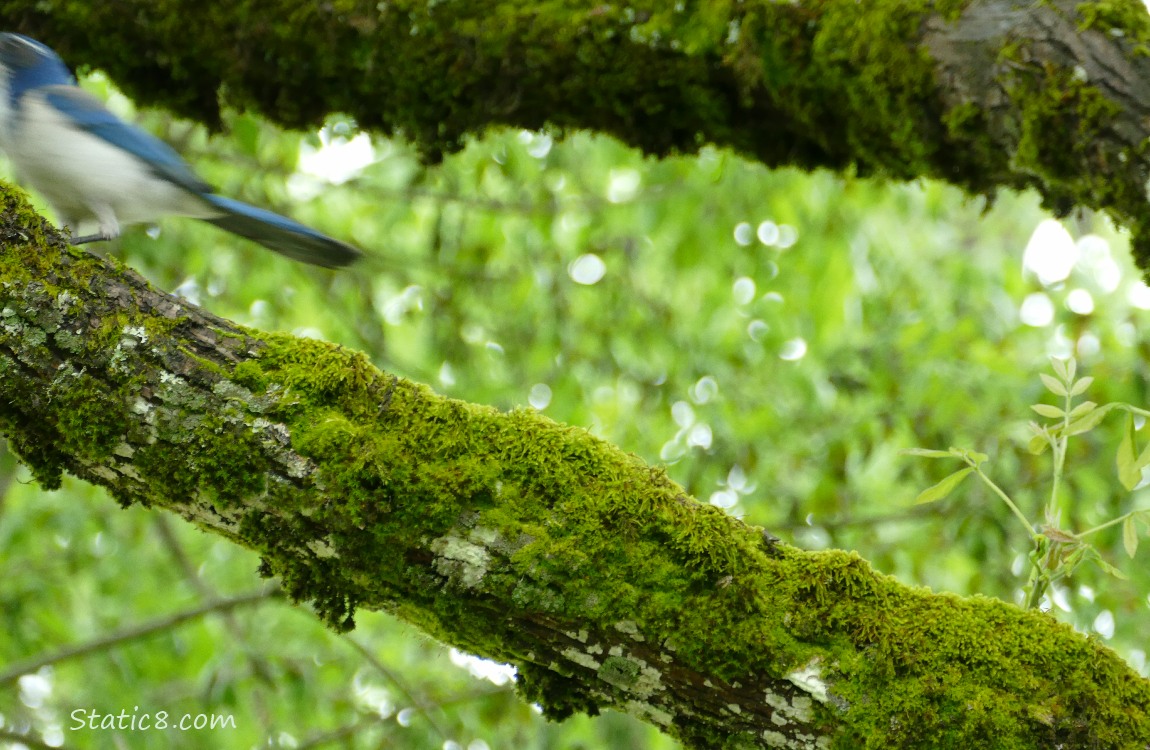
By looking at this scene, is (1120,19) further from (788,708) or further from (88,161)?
(88,161)

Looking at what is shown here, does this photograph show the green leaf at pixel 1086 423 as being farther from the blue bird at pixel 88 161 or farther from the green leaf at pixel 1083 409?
the blue bird at pixel 88 161

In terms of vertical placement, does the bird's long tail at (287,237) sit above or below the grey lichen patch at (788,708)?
above

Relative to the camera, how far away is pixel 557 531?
5.45ft

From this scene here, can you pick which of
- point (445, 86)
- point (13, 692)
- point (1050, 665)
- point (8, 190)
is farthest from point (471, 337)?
point (1050, 665)

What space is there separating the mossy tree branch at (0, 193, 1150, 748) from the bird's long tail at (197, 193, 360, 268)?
770 mm

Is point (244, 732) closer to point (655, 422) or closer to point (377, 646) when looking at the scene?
point (377, 646)

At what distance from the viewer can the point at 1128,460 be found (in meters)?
1.92

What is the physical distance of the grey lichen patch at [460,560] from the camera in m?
1.63

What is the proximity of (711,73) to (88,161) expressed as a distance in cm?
165

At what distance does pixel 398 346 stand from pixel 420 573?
12.7 ft

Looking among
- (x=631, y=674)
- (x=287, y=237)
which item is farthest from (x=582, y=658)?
(x=287, y=237)

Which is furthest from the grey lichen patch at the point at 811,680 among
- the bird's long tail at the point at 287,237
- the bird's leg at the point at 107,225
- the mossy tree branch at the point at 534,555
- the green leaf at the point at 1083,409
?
the bird's leg at the point at 107,225

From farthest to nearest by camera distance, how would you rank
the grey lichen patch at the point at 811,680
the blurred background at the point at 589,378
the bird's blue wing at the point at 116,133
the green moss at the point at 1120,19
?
the blurred background at the point at 589,378, the bird's blue wing at the point at 116,133, the green moss at the point at 1120,19, the grey lichen patch at the point at 811,680

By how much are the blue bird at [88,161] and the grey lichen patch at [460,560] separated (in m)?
1.14
